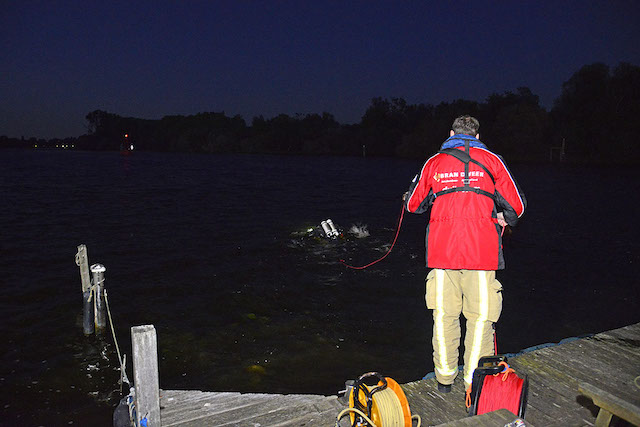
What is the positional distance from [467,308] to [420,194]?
1228 millimetres

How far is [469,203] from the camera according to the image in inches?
167

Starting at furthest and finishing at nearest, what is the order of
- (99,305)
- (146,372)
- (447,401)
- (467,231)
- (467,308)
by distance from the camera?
(99,305)
(447,401)
(467,308)
(467,231)
(146,372)

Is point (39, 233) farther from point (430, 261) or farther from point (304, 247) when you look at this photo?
point (430, 261)

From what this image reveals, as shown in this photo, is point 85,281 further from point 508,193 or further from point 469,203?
point 508,193

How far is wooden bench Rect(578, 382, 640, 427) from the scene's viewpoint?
314cm

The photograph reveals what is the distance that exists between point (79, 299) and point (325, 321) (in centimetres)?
739

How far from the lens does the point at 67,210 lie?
30.3 metres

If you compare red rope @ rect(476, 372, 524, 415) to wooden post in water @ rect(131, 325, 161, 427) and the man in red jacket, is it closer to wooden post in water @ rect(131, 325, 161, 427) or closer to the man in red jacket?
the man in red jacket

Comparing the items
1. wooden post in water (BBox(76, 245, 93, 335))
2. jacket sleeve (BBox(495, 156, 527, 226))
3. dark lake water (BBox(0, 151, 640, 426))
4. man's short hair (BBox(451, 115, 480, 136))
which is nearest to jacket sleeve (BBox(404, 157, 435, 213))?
man's short hair (BBox(451, 115, 480, 136))

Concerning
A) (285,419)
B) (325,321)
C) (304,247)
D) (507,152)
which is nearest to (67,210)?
(304,247)

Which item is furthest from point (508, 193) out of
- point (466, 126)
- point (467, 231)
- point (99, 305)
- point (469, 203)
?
point (99, 305)

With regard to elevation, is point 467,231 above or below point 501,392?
above

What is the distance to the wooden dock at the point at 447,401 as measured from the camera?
4387 mm

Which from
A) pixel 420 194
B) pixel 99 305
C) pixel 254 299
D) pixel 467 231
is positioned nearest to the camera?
pixel 467 231
